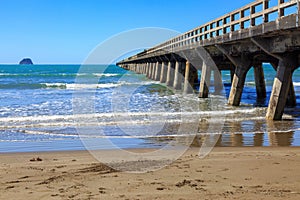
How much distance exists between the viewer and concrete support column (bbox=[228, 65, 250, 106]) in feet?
53.1

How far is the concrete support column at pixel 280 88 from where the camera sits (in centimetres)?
1151

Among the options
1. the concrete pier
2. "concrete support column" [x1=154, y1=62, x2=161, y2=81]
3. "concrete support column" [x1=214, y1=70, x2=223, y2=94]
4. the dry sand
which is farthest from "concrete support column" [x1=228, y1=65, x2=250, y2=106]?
"concrete support column" [x1=154, y1=62, x2=161, y2=81]

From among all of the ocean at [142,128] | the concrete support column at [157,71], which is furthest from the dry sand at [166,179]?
the concrete support column at [157,71]

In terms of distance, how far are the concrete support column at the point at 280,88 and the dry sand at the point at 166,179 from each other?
4.97 m

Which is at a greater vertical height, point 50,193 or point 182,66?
point 182,66

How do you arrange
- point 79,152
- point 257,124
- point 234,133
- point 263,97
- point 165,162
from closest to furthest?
point 165,162 → point 79,152 → point 234,133 → point 257,124 → point 263,97

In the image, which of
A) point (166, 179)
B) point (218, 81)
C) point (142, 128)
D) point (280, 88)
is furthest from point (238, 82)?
point (166, 179)

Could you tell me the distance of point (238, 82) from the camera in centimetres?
1636

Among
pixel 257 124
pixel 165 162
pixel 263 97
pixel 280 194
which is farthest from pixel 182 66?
pixel 280 194

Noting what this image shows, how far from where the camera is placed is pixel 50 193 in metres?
4.67

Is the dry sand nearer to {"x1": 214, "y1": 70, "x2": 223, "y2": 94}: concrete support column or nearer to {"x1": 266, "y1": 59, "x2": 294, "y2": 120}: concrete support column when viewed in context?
{"x1": 266, "y1": 59, "x2": 294, "y2": 120}: concrete support column

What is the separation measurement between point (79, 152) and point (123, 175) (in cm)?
→ 262

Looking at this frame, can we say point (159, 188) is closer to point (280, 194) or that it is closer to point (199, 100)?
point (280, 194)

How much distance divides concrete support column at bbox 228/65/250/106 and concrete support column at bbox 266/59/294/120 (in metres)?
4.25
